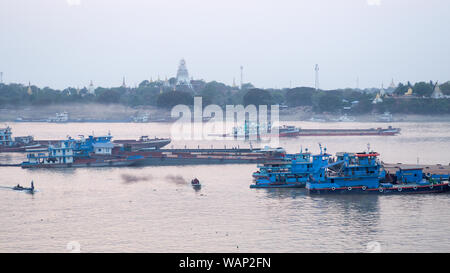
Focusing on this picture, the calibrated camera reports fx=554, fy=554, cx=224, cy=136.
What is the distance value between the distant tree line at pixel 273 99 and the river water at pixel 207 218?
5649cm

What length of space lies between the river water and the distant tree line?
5649 cm

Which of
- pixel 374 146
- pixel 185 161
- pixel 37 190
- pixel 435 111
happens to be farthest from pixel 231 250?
pixel 435 111

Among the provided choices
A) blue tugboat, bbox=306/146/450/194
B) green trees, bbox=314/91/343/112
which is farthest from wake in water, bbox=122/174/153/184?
green trees, bbox=314/91/343/112

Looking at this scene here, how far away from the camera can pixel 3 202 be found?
1655cm

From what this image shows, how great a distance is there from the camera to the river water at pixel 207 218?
11.6m

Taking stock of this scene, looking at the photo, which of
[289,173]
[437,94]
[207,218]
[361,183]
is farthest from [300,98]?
[207,218]

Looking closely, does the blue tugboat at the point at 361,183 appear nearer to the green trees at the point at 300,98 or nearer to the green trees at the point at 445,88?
the green trees at the point at 300,98

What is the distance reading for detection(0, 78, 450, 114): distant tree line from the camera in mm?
73375

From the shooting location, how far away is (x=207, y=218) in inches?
552

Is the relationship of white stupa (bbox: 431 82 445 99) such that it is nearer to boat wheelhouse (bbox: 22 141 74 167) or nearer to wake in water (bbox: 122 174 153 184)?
boat wheelhouse (bbox: 22 141 74 167)

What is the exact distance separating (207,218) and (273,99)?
68936mm

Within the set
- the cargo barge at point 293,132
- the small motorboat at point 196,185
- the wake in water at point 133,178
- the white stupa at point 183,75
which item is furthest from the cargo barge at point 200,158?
the white stupa at point 183,75

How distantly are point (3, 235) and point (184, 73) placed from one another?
9472cm

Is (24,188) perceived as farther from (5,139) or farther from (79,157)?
(5,139)
